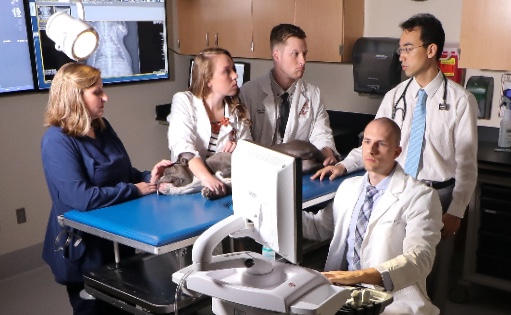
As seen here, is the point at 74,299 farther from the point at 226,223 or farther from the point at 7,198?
the point at 7,198

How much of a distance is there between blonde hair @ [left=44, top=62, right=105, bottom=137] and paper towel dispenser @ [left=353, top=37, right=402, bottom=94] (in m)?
2.02

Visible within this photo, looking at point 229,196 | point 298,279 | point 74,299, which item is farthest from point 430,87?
point 74,299

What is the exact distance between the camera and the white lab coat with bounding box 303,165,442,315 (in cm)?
183

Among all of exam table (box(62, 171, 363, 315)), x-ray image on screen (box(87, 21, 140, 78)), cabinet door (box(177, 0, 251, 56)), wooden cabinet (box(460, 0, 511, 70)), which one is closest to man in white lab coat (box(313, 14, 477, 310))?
exam table (box(62, 171, 363, 315))

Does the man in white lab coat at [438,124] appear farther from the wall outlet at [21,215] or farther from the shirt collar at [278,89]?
the wall outlet at [21,215]

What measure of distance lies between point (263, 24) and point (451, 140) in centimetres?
208

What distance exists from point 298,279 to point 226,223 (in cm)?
25

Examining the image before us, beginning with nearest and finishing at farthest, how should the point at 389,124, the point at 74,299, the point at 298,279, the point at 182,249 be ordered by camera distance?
1. the point at 298,279
2. the point at 389,124
3. the point at 182,249
4. the point at 74,299

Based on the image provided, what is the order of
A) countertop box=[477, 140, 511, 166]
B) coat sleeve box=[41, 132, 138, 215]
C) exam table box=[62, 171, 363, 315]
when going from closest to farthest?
exam table box=[62, 171, 363, 315] → coat sleeve box=[41, 132, 138, 215] → countertop box=[477, 140, 511, 166]

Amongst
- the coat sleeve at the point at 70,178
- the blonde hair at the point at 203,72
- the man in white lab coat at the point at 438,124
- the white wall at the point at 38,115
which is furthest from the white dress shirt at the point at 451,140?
the coat sleeve at the point at 70,178

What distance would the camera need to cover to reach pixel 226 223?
153 cm

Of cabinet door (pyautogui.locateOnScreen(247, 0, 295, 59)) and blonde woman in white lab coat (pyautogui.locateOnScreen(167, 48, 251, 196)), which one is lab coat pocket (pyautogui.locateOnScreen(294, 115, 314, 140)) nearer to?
blonde woman in white lab coat (pyautogui.locateOnScreen(167, 48, 251, 196))

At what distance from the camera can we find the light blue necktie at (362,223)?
78.7 inches

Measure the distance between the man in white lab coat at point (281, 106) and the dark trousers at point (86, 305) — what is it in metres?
1.19
